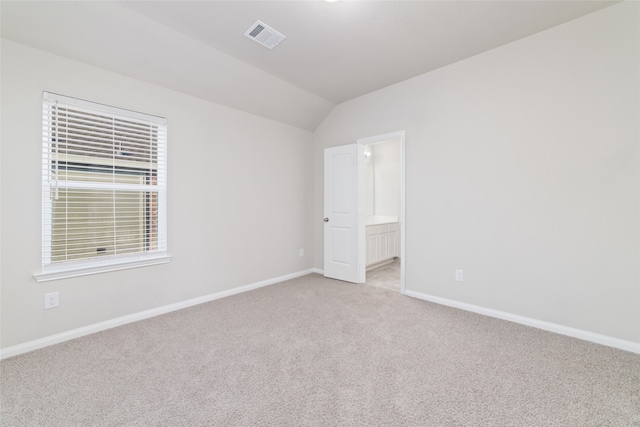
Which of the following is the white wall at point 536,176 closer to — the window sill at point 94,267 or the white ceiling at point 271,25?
the white ceiling at point 271,25

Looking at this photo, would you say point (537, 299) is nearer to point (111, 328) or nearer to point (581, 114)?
point (581, 114)

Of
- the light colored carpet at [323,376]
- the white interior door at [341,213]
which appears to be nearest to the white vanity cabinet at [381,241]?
the white interior door at [341,213]

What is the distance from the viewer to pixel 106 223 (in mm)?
2555

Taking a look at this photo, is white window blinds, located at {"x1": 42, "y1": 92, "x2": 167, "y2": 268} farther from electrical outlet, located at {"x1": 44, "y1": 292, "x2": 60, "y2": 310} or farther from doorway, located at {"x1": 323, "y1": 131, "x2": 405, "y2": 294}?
doorway, located at {"x1": 323, "y1": 131, "x2": 405, "y2": 294}

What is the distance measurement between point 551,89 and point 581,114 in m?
0.35

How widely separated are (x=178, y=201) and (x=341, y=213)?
7.48 feet

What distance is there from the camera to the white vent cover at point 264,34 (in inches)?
91.7

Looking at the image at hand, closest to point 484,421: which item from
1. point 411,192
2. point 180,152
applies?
point 411,192

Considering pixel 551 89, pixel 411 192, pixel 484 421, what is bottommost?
pixel 484 421

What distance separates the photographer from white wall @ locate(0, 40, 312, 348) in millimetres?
2096

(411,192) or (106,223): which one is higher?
(411,192)

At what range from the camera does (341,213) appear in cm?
415

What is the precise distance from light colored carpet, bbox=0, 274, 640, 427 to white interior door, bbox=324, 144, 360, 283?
1381 mm

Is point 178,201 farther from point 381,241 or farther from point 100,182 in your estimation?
point 381,241
